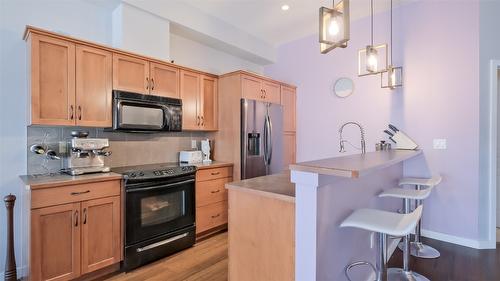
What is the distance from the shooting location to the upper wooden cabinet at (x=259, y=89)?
367 cm

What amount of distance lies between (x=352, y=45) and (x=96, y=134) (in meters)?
3.82

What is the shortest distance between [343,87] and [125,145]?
3315 millimetres

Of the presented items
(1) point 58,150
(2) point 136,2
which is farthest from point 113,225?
(2) point 136,2

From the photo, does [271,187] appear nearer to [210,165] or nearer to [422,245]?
[210,165]

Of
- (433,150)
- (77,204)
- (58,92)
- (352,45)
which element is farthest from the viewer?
(352,45)

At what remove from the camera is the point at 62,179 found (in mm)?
2158

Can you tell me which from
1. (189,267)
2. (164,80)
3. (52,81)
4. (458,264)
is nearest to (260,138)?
(164,80)

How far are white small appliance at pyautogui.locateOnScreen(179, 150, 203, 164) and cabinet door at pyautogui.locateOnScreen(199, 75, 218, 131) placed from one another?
0.39 m

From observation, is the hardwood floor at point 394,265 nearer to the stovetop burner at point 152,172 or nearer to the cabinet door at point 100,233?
the cabinet door at point 100,233

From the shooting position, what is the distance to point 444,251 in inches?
111

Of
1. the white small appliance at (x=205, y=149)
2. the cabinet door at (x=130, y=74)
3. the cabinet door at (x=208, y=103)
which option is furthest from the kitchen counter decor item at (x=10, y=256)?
the cabinet door at (x=208, y=103)

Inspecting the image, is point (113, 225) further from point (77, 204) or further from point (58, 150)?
point (58, 150)

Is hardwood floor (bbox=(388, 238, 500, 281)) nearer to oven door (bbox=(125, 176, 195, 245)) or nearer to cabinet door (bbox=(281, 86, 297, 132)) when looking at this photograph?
oven door (bbox=(125, 176, 195, 245))

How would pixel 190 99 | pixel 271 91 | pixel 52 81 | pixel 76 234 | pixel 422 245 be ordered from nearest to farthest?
pixel 76 234 → pixel 52 81 → pixel 422 245 → pixel 190 99 → pixel 271 91
